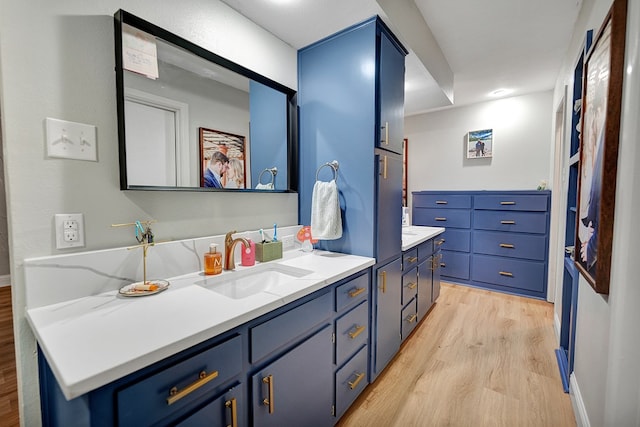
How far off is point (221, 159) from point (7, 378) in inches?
75.4

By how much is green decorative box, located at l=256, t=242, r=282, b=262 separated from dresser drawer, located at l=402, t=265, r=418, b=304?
0.99 m

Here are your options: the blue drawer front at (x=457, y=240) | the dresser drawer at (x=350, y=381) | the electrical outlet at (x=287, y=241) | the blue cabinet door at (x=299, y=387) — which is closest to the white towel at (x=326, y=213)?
the electrical outlet at (x=287, y=241)

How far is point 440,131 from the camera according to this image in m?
4.00

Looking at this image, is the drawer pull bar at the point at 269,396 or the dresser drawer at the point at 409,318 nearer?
the drawer pull bar at the point at 269,396

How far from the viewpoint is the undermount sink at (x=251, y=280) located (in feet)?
4.24

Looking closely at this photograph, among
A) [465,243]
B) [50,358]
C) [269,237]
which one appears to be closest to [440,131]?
[465,243]

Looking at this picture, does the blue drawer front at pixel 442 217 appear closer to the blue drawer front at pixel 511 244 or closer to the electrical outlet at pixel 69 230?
the blue drawer front at pixel 511 244

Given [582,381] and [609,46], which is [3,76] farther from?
[582,381]

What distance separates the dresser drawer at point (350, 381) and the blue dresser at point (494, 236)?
241cm

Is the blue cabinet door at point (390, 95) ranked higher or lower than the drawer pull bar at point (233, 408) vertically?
higher

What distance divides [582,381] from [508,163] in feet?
9.08

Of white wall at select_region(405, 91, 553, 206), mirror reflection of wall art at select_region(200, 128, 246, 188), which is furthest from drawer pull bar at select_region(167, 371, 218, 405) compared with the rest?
white wall at select_region(405, 91, 553, 206)

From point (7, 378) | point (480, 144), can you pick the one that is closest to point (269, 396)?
point (7, 378)

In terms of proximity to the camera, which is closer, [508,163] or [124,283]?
[124,283]
